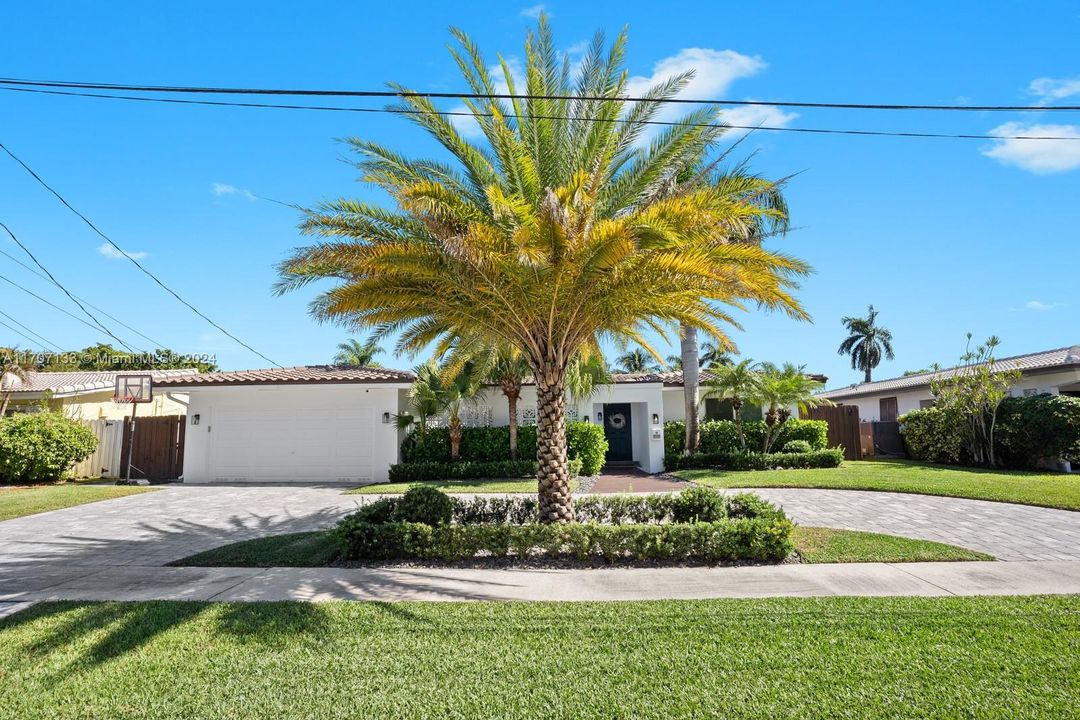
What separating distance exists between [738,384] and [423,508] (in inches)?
581

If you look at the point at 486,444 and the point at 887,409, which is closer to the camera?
the point at 486,444

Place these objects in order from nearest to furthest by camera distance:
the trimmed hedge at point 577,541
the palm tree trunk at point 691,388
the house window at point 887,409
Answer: the trimmed hedge at point 577,541 → the palm tree trunk at point 691,388 → the house window at point 887,409

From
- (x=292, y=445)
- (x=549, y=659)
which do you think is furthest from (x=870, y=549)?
(x=292, y=445)

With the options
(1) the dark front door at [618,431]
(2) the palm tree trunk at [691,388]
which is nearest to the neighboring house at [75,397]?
(1) the dark front door at [618,431]

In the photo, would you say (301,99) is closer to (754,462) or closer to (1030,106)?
(1030,106)

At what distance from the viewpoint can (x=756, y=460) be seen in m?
18.9

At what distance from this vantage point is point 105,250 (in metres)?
15.6

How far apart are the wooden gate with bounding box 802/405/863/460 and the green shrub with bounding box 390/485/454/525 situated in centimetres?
1924

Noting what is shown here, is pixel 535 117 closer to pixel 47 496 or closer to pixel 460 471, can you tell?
pixel 460 471

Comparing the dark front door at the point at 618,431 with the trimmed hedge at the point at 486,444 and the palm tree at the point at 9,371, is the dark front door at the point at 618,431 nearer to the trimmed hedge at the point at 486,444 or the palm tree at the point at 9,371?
the trimmed hedge at the point at 486,444

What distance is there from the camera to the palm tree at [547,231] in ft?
23.4

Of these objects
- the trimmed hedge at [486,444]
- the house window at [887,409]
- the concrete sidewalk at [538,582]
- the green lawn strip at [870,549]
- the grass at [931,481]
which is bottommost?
the concrete sidewalk at [538,582]

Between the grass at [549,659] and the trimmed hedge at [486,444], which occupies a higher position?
the trimmed hedge at [486,444]

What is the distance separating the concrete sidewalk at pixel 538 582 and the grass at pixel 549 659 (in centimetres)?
38
